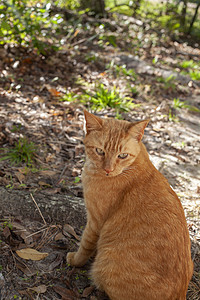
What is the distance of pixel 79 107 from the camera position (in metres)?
5.65

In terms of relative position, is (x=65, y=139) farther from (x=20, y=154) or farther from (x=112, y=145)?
(x=112, y=145)

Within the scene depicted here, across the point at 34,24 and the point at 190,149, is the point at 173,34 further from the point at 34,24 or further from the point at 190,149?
the point at 190,149

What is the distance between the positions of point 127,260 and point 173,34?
1112cm

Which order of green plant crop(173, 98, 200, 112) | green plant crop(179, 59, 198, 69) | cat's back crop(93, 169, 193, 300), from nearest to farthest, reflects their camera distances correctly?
cat's back crop(93, 169, 193, 300), green plant crop(173, 98, 200, 112), green plant crop(179, 59, 198, 69)

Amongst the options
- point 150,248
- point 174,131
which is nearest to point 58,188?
point 150,248

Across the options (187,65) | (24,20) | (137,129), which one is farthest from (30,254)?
(187,65)

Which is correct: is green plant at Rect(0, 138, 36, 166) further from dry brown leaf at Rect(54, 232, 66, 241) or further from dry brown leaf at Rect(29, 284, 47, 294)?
dry brown leaf at Rect(29, 284, 47, 294)

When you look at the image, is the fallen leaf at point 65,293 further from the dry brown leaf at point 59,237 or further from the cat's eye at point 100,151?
the cat's eye at point 100,151

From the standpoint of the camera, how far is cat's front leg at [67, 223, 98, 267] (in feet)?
9.27

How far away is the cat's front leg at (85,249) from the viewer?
2.82m

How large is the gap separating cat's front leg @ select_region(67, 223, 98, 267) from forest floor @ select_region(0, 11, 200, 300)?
92 millimetres

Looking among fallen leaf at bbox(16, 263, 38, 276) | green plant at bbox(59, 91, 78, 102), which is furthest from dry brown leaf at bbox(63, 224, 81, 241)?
green plant at bbox(59, 91, 78, 102)

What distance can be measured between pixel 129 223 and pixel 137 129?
0.87 meters

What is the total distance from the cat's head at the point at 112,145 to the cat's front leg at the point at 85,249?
60cm
